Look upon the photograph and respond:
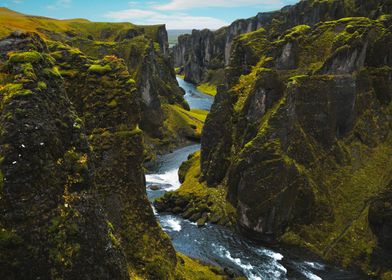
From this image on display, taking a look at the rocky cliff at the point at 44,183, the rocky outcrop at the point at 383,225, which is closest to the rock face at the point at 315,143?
the rocky outcrop at the point at 383,225

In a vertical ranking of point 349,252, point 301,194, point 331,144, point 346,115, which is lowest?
point 349,252

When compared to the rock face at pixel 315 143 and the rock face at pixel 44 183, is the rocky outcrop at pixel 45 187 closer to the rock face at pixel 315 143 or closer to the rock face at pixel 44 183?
the rock face at pixel 44 183

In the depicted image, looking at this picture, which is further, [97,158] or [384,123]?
[384,123]

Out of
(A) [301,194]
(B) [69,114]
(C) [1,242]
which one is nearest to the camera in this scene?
(C) [1,242]

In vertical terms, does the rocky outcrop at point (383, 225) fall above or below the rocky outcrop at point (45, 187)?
below

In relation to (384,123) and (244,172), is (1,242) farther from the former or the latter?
(384,123)

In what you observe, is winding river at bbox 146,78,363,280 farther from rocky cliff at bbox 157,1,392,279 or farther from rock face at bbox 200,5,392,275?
rock face at bbox 200,5,392,275

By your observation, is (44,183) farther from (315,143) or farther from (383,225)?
(315,143)

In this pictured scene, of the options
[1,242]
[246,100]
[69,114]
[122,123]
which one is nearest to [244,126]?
[246,100]
